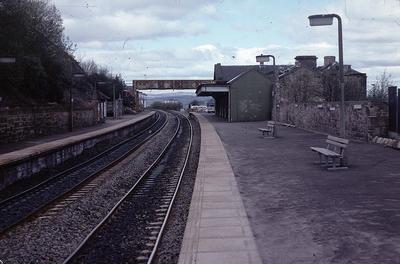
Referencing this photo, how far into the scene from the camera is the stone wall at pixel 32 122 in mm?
24219

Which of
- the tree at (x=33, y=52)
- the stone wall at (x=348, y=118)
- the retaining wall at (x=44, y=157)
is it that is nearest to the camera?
the retaining wall at (x=44, y=157)

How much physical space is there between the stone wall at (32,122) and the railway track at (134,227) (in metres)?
10.2

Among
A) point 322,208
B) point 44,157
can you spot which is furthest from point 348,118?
point 322,208

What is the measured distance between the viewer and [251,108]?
53844mm

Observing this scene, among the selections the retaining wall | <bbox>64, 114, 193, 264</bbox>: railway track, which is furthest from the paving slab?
the retaining wall

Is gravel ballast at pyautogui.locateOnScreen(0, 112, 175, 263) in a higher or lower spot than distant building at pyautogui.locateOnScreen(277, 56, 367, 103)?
lower

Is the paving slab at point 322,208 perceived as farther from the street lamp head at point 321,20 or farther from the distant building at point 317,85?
the distant building at point 317,85

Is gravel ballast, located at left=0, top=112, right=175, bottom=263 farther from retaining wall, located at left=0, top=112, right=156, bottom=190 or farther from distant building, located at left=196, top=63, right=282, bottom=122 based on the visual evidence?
distant building, located at left=196, top=63, right=282, bottom=122

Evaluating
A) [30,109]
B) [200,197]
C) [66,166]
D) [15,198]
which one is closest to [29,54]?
[30,109]

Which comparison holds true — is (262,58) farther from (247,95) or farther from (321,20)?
(247,95)

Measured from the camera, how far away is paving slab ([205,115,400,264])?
22.9ft

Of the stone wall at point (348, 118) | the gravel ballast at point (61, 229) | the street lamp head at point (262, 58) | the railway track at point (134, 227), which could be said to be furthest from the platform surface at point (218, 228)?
the street lamp head at point (262, 58)

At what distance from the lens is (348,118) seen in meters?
23.1

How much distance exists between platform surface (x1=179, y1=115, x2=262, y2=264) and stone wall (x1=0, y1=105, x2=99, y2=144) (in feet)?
42.5
